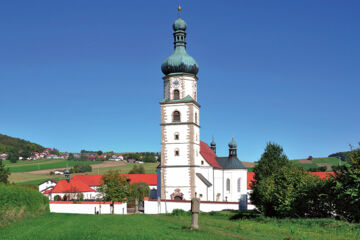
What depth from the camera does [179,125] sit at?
4666 centimetres

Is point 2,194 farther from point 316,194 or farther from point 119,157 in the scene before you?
point 119,157

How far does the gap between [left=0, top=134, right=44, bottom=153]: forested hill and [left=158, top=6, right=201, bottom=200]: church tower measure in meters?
134

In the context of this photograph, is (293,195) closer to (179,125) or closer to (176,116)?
(179,125)

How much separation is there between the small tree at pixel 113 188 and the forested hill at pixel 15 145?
127441 mm

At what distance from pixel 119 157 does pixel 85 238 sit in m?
186

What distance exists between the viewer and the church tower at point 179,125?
151ft

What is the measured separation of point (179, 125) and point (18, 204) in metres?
24.2

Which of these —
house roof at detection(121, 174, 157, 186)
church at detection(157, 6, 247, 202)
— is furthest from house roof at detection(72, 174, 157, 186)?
church at detection(157, 6, 247, 202)

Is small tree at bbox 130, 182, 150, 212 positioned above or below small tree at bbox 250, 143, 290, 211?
below

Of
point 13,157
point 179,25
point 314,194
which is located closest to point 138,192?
point 179,25

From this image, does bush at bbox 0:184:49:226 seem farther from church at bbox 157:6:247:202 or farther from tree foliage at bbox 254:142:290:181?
tree foliage at bbox 254:142:290:181

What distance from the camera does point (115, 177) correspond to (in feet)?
164

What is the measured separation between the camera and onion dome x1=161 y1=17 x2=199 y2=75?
156ft

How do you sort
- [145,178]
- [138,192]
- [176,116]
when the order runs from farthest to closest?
[145,178] < [138,192] < [176,116]
